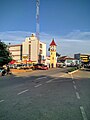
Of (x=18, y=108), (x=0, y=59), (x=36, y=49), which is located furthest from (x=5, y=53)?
(x=36, y=49)

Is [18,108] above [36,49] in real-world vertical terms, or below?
below

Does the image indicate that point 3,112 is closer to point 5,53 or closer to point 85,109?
point 85,109

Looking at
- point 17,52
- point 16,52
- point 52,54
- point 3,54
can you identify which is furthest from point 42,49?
point 3,54

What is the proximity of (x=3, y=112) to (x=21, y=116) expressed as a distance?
895 millimetres

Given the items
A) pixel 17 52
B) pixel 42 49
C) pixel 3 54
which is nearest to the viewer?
pixel 3 54

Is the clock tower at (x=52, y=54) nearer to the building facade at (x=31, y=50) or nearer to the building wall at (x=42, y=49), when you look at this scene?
the building wall at (x=42, y=49)

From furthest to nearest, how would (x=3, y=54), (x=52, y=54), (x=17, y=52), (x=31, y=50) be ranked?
(x=52, y=54) → (x=17, y=52) → (x=31, y=50) → (x=3, y=54)

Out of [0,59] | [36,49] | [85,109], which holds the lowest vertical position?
[85,109]

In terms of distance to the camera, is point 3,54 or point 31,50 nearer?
point 3,54

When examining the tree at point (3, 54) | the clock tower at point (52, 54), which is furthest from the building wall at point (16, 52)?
the tree at point (3, 54)

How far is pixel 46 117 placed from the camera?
20.9ft

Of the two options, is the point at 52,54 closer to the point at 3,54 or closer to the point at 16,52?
the point at 16,52

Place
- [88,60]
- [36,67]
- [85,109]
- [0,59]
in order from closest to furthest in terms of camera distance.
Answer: [85,109], [0,59], [36,67], [88,60]

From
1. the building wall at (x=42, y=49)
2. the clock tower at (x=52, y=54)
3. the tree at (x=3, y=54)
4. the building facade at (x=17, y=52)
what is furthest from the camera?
the clock tower at (x=52, y=54)
